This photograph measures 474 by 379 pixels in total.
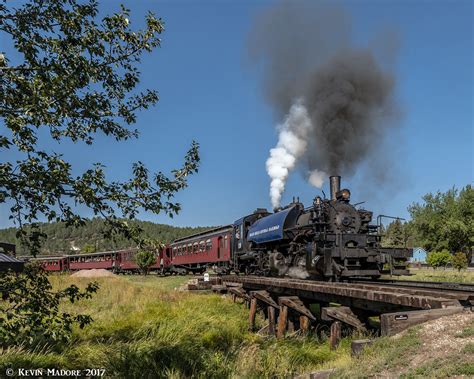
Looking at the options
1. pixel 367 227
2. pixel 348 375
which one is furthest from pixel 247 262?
pixel 348 375

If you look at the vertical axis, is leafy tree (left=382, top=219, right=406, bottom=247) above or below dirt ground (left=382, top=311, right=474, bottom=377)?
above

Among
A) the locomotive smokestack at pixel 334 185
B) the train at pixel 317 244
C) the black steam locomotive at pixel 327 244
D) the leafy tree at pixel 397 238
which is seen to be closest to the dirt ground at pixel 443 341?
the train at pixel 317 244

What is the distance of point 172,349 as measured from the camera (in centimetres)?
863

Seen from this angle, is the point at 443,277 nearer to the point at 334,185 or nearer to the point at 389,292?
the point at 334,185

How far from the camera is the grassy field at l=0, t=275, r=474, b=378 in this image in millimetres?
5375

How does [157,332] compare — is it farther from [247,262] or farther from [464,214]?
[464,214]

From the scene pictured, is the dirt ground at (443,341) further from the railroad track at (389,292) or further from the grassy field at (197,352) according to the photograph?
the railroad track at (389,292)

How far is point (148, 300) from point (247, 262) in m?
6.19

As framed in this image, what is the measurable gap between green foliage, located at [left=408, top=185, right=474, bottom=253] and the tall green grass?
49228 millimetres

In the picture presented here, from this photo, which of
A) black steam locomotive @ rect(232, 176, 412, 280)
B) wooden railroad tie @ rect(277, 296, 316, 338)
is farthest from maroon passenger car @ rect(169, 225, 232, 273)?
wooden railroad tie @ rect(277, 296, 316, 338)

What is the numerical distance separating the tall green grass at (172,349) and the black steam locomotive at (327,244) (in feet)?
7.10

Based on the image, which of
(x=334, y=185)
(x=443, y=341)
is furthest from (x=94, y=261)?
(x=443, y=341)

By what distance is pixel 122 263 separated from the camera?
48.7 meters

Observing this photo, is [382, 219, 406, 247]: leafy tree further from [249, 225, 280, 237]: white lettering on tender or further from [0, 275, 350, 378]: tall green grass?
[0, 275, 350, 378]: tall green grass
